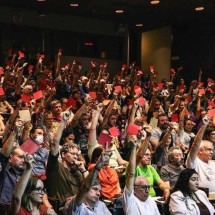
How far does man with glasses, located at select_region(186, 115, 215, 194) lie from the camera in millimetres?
4828

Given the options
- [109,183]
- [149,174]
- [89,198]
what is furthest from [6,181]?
[149,174]

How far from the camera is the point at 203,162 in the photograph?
5090mm

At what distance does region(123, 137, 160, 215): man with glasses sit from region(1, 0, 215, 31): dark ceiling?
8.47 meters

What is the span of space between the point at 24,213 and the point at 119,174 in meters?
2.03

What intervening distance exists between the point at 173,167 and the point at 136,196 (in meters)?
1.14

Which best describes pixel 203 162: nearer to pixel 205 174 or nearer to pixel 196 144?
pixel 205 174

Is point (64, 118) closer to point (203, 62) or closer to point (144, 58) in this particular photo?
point (203, 62)

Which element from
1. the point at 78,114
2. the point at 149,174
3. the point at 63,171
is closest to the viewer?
the point at 63,171

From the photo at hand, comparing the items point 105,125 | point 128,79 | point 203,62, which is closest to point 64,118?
point 105,125

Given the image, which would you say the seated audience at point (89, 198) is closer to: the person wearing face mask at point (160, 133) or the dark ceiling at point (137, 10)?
the person wearing face mask at point (160, 133)

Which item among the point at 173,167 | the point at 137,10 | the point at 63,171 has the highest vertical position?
the point at 137,10

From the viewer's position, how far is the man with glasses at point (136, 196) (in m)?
3.78

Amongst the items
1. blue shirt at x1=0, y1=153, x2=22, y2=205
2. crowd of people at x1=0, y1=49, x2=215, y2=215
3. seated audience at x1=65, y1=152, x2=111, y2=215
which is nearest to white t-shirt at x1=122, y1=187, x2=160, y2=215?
crowd of people at x1=0, y1=49, x2=215, y2=215

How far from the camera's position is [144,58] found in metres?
16.3
